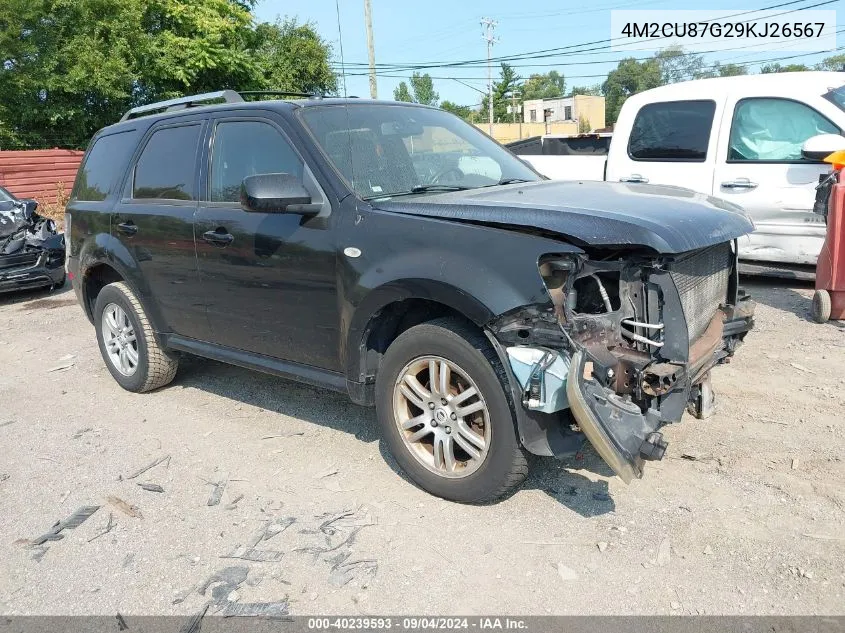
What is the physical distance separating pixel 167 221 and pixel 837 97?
241 inches

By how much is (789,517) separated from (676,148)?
5.12 metres

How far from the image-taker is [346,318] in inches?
146

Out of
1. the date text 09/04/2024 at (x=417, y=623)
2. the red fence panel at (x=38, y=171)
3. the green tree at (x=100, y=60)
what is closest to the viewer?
the date text 09/04/2024 at (x=417, y=623)

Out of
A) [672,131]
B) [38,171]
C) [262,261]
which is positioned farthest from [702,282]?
[38,171]

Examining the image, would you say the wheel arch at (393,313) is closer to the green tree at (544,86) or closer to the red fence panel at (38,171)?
the red fence panel at (38,171)

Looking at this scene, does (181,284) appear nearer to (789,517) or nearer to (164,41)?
(789,517)

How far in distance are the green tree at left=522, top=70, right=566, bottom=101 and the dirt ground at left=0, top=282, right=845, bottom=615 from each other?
101 meters

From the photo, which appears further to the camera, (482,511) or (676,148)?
(676,148)

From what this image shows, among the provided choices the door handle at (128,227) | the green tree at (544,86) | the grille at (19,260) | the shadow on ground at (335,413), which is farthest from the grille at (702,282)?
the green tree at (544,86)

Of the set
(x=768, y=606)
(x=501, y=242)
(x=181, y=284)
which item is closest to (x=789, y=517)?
(x=768, y=606)

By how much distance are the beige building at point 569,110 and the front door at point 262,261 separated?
248ft

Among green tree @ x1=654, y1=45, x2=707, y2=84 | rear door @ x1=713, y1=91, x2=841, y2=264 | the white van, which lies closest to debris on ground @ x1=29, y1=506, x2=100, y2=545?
the white van

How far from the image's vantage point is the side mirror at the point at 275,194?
360cm

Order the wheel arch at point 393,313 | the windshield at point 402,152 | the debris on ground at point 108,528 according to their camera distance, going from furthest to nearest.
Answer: the windshield at point 402,152, the debris on ground at point 108,528, the wheel arch at point 393,313
